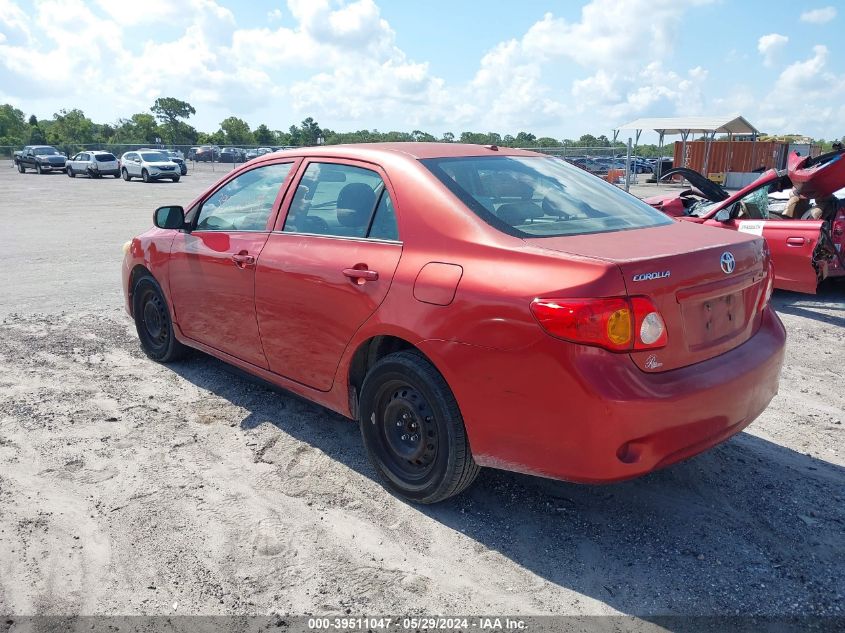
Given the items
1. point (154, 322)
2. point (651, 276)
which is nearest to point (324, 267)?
point (651, 276)

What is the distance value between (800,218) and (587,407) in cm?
653

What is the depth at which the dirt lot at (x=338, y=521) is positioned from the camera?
108 inches

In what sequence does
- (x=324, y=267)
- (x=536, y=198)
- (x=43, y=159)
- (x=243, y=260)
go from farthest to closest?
(x=43, y=159)
(x=243, y=260)
(x=324, y=267)
(x=536, y=198)

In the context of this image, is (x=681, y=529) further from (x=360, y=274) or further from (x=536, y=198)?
(x=360, y=274)

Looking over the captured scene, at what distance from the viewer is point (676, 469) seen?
149 inches

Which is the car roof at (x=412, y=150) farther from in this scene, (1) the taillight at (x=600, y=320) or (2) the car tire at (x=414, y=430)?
(1) the taillight at (x=600, y=320)

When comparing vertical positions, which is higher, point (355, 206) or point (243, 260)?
point (355, 206)

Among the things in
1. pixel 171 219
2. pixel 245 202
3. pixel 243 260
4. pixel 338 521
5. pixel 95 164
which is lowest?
pixel 338 521

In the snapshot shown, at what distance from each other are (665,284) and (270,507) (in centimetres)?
211

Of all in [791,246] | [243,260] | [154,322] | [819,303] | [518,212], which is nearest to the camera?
[518,212]

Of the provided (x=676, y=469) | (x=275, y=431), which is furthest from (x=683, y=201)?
(x=275, y=431)

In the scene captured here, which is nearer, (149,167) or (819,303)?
(819,303)

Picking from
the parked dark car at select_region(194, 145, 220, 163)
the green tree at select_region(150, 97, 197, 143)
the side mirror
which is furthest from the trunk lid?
the green tree at select_region(150, 97, 197, 143)

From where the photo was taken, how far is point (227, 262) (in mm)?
4371
